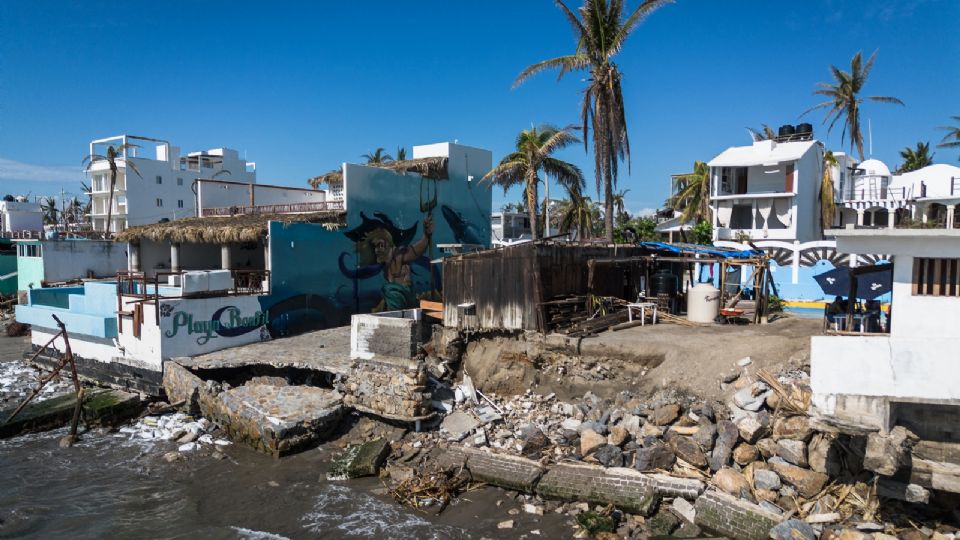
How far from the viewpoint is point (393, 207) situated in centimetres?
2569

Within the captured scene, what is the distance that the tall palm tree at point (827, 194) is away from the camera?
34250 mm

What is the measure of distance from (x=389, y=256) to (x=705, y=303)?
1379 cm

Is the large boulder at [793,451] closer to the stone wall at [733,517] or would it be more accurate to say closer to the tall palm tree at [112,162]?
the stone wall at [733,517]

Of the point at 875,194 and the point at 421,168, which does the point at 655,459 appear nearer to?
the point at 421,168

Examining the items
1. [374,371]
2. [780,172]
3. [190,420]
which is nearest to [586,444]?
[374,371]

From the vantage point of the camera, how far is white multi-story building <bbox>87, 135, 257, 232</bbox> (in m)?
50.8

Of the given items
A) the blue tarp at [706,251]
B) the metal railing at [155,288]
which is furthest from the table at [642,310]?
the metal railing at [155,288]

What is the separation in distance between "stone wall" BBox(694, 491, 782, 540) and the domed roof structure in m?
35.9

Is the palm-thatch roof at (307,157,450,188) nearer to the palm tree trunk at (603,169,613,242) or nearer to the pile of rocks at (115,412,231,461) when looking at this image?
the palm tree trunk at (603,169,613,242)

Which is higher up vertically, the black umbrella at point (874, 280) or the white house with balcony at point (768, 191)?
the white house with balcony at point (768, 191)

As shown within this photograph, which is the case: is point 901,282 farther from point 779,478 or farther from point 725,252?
point 725,252

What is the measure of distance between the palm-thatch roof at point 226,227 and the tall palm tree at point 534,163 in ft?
25.4

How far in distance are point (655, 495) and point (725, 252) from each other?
13.4 metres

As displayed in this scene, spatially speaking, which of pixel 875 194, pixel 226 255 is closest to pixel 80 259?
pixel 226 255
